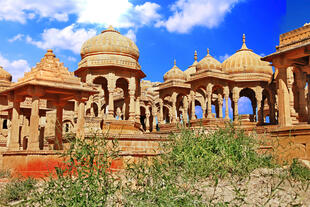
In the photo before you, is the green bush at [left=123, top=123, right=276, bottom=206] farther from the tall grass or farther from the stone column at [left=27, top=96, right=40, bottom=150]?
the stone column at [left=27, top=96, right=40, bottom=150]

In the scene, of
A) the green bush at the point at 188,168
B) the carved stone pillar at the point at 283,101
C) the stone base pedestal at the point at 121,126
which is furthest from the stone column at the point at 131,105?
the green bush at the point at 188,168

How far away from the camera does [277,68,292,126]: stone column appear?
48.4 ft

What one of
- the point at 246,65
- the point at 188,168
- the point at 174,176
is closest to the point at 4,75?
the point at 246,65

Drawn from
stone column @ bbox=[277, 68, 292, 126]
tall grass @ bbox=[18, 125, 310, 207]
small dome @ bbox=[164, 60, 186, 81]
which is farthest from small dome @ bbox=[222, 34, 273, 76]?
tall grass @ bbox=[18, 125, 310, 207]

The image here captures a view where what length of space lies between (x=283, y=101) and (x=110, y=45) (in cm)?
1000

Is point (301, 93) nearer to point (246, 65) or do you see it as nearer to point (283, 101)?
point (283, 101)

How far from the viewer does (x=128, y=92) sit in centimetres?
1953

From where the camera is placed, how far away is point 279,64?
15.0 metres

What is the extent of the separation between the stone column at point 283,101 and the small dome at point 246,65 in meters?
7.79

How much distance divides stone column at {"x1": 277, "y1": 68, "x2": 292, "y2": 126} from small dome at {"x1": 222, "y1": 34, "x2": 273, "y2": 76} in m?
7.79

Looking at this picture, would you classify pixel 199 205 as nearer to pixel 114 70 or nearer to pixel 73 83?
pixel 73 83

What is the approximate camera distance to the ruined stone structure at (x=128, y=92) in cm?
1223

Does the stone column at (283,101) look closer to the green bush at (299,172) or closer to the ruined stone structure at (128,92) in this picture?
the ruined stone structure at (128,92)

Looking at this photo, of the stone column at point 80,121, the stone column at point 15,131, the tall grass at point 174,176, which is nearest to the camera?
the tall grass at point 174,176
